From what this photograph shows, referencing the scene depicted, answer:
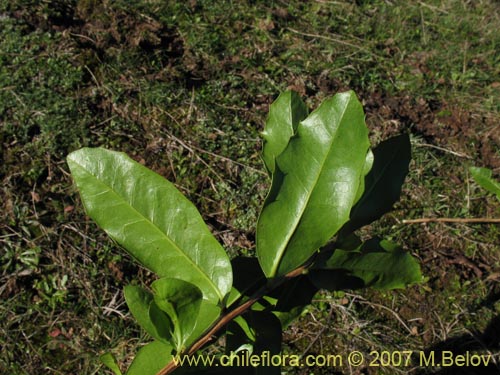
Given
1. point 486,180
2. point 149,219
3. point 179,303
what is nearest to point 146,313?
point 179,303

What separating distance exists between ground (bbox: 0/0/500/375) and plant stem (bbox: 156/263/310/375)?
1.64 metres

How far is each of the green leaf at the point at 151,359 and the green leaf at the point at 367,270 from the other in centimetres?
30

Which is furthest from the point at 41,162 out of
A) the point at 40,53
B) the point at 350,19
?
the point at 350,19

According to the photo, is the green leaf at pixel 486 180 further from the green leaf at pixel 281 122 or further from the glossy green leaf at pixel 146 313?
the glossy green leaf at pixel 146 313

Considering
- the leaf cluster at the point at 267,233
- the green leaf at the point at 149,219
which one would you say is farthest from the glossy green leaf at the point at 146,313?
the green leaf at the point at 149,219

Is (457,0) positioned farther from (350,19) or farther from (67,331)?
(67,331)

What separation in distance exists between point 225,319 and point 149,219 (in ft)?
0.78

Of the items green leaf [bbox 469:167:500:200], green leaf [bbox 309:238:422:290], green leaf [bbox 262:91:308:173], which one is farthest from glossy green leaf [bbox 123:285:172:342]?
green leaf [bbox 469:167:500:200]

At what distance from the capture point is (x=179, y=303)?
2.65 feet

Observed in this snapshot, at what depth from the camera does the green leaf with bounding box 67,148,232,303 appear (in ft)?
3.02

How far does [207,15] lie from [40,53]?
1210 mm

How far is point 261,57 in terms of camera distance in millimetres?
3502

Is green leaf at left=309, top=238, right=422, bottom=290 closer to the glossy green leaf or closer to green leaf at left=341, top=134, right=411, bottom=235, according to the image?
green leaf at left=341, top=134, right=411, bottom=235

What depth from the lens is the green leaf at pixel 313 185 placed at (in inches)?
34.5
